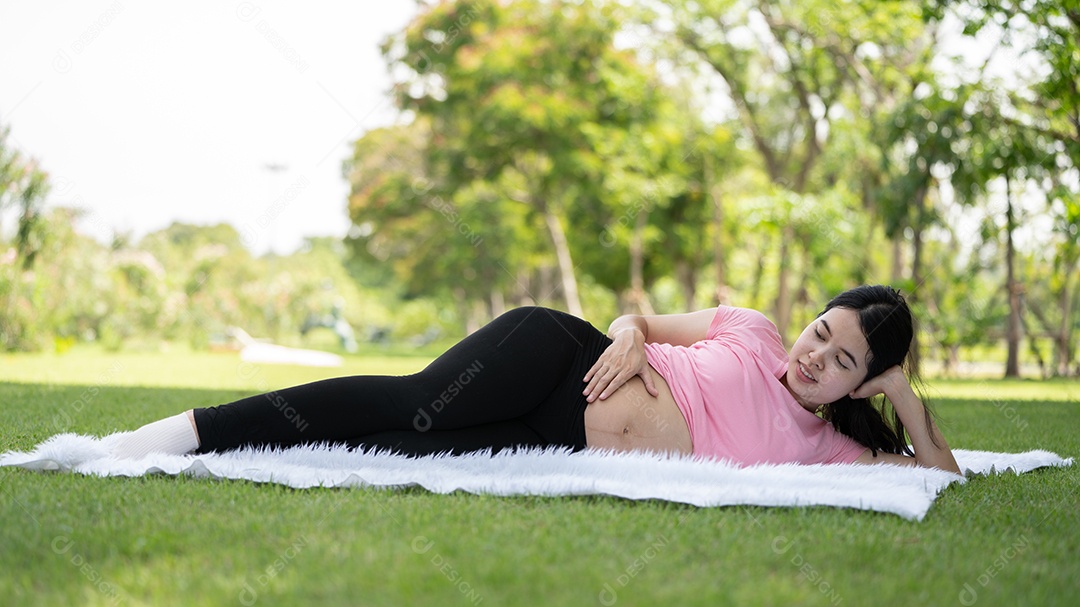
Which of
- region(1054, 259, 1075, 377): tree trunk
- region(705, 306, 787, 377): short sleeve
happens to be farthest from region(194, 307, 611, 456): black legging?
region(1054, 259, 1075, 377): tree trunk

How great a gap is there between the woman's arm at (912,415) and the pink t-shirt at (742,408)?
186 millimetres

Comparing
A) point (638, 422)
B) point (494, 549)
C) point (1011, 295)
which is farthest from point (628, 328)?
point (1011, 295)

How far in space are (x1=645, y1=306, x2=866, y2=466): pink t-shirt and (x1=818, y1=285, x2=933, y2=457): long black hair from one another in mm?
82

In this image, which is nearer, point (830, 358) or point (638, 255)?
point (830, 358)

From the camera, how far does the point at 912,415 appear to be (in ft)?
8.52

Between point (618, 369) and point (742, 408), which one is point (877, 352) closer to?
point (742, 408)

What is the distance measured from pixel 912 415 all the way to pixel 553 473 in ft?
3.64

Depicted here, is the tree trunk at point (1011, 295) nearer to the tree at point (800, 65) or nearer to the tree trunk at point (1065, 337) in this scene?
the tree trunk at point (1065, 337)

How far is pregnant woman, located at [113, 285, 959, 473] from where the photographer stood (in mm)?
2510

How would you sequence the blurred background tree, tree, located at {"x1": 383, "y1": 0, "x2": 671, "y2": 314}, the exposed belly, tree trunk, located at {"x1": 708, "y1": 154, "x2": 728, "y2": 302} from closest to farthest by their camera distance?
Result: the exposed belly → the blurred background tree → tree, located at {"x1": 383, "y1": 0, "x2": 671, "y2": 314} → tree trunk, located at {"x1": 708, "y1": 154, "x2": 728, "y2": 302}

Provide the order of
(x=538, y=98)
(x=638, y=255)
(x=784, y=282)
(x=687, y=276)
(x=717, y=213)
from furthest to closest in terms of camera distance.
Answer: (x=687, y=276) → (x=638, y=255) → (x=717, y=213) → (x=784, y=282) → (x=538, y=98)

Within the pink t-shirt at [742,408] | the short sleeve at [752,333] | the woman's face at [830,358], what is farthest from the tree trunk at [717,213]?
the woman's face at [830,358]

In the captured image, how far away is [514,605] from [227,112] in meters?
12.0

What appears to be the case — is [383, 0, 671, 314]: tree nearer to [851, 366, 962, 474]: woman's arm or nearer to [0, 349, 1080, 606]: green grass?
[851, 366, 962, 474]: woman's arm
